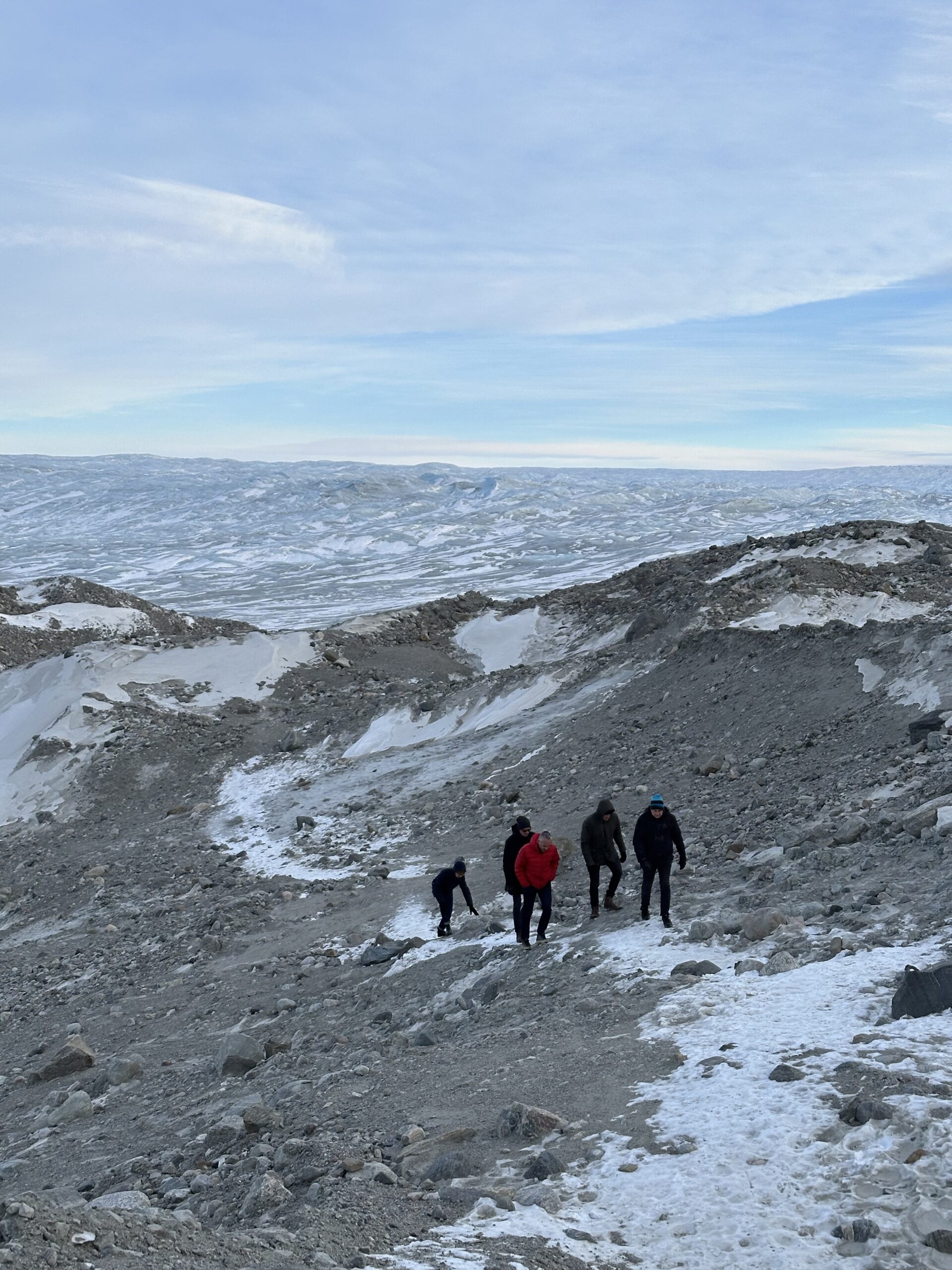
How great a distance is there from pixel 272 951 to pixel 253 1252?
23.1 feet

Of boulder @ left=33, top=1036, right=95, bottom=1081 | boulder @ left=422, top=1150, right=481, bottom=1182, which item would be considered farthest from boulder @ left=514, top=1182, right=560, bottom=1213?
boulder @ left=33, top=1036, right=95, bottom=1081

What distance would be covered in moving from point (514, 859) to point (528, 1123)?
356 cm

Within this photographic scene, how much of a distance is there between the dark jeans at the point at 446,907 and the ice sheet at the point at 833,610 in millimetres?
9392

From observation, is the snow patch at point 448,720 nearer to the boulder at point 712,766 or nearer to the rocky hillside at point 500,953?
the rocky hillside at point 500,953

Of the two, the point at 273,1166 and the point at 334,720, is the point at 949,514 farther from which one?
the point at 273,1166

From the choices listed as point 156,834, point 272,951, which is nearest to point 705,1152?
point 272,951

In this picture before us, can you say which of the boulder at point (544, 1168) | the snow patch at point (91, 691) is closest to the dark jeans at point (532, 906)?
the boulder at point (544, 1168)

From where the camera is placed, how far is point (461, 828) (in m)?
13.8

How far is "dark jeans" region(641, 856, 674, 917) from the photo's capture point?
8.04 metres

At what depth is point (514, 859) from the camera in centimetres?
871

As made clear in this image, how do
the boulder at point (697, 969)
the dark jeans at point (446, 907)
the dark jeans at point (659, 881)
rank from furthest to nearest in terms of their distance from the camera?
the dark jeans at point (446, 907) → the dark jeans at point (659, 881) → the boulder at point (697, 969)

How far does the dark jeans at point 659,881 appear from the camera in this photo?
26.4 ft

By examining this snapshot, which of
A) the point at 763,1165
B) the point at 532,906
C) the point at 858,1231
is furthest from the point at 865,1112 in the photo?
the point at 532,906

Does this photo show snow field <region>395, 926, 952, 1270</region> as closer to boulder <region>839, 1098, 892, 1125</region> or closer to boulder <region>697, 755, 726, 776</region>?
boulder <region>839, 1098, 892, 1125</region>
